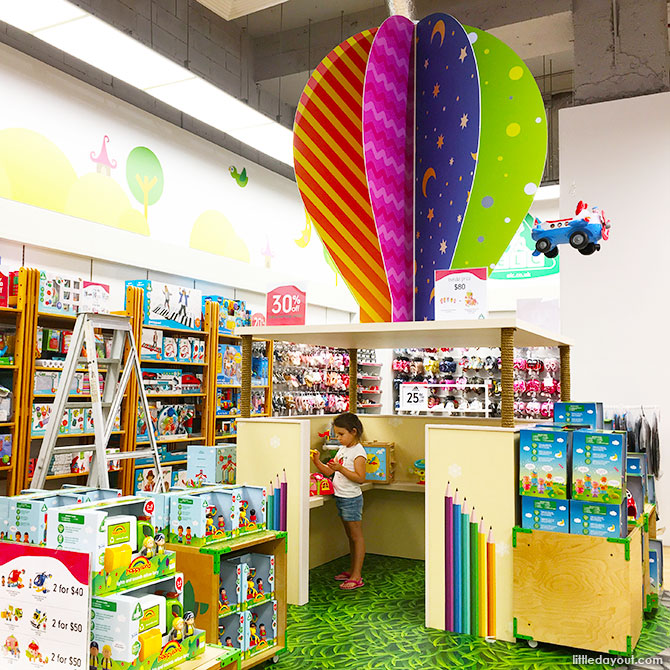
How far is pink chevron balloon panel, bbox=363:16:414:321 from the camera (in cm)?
428

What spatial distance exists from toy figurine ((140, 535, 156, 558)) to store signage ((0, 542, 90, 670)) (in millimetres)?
247

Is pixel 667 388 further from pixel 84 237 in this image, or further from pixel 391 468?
pixel 84 237

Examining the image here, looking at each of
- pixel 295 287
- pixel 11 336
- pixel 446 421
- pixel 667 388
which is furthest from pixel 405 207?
pixel 667 388

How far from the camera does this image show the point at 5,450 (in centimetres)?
510

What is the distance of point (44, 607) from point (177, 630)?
0.44 metres

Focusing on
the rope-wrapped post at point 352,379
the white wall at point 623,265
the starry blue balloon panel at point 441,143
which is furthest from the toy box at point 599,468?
the white wall at point 623,265

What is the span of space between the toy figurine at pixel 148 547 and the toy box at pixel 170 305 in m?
4.30

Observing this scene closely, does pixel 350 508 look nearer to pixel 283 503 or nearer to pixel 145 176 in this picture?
pixel 283 503

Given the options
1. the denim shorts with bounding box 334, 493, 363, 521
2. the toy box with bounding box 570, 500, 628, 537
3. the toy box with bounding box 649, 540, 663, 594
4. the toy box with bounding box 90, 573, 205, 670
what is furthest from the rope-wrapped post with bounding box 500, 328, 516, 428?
the toy box with bounding box 90, 573, 205, 670

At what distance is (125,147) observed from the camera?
22.9 ft

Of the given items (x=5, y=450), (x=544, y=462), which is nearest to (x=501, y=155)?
(x=544, y=462)

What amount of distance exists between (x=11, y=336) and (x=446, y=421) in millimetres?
3373

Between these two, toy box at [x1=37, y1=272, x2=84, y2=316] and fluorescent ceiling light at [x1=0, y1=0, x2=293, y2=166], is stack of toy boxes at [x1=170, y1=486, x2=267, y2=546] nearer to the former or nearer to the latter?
toy box at [x1=37, y1=272, x2=84, y2=316]

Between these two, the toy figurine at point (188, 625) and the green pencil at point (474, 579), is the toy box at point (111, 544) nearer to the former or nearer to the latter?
the toy figurine at point (188, 625)
